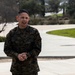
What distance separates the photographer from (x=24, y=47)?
4.20m

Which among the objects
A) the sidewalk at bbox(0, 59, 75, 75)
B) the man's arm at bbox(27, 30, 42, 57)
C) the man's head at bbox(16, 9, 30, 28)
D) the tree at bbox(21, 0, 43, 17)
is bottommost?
the tree at bbox(21, 0, 43, 17)

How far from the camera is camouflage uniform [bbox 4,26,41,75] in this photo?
4176 mm

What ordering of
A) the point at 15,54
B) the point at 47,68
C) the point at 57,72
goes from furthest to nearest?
the point at 47,68, the point at 57,72, the point at 15,54

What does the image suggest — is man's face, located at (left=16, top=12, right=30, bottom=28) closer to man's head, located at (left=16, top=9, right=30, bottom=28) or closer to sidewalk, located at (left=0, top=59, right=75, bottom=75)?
man's head, located at (left=16, top=9, right=30, bottom=28)

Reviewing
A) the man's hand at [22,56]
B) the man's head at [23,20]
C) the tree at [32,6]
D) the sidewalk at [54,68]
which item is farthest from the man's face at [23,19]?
the tree at [32,6]

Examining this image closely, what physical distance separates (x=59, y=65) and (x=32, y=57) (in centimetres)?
583

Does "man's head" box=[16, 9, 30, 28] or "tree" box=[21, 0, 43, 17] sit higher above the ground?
"man's head" box=[16, 9, 30, 28]

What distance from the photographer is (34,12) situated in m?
73.1

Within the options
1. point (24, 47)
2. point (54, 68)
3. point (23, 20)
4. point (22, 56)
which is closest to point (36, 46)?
point (24, 47)

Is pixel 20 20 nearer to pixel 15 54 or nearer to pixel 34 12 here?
pixel 15 54

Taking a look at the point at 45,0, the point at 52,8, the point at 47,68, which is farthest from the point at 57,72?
the point at 45,0

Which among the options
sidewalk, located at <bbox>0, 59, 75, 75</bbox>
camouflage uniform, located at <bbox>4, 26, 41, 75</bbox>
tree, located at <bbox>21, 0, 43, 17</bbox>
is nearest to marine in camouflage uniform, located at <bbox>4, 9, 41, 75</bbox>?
camouflage uniform, located at <bbox>4, 26, 41, 75</bbox>

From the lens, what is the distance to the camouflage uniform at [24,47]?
4.18 meters

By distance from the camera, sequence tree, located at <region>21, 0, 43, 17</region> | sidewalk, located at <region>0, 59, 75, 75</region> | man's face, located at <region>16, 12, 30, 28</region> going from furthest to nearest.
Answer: tree, located at <region>21, 0, 43, 17</region> < sidewalk, located at <region>0, 59, 75, 75</region> < man's face, located at <region>16, 12, 30, 28</region>
